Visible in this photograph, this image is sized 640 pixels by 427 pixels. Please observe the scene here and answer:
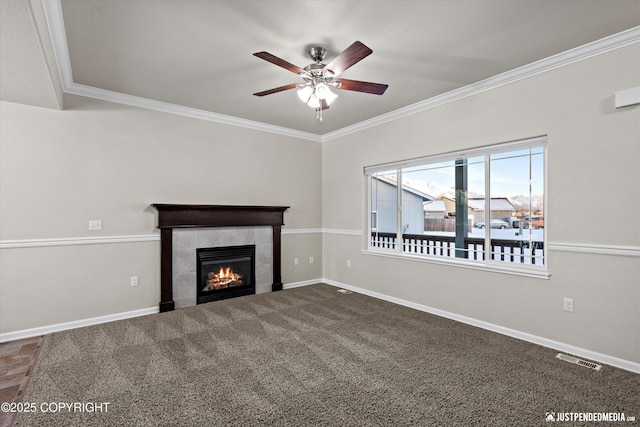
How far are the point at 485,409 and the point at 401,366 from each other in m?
0.69

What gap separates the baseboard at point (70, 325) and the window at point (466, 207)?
132 inches

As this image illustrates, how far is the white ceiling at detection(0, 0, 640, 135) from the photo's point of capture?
7.16 ft

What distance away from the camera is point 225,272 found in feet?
15.3

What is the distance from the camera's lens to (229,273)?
4.69 m

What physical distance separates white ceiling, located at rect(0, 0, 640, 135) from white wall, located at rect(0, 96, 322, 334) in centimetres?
40

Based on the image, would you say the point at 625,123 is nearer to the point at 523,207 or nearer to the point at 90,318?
the point at 523,207

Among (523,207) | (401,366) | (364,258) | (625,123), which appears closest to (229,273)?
(364,258)

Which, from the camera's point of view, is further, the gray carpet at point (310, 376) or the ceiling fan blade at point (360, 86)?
the ceiling fan blade at point (360, 86)

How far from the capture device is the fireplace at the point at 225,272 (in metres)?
4.39

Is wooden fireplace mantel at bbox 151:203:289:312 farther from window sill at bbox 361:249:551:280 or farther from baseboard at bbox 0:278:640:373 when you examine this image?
window sill at bbox 361:249:551:280

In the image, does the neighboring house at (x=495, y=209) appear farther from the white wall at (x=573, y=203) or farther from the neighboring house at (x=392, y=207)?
the neighboring house at (x=392, y=207)

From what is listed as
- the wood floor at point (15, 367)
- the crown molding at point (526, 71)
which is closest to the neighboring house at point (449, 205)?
the crown molding at point (526, 71)

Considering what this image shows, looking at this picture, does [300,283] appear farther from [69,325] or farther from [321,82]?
[321,82]

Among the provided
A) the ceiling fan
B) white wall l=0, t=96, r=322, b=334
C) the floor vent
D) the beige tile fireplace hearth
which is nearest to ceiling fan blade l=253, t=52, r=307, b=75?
the ceiling fan
